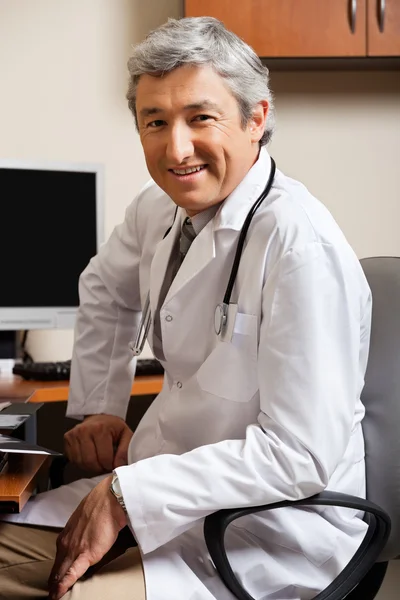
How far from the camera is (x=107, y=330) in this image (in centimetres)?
162

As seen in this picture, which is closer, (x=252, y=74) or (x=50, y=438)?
(x=252, y=74)

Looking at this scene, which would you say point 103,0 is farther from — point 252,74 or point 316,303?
point 316,303

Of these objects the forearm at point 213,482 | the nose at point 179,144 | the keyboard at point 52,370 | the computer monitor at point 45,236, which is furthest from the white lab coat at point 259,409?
the computer monitor at point 45,236

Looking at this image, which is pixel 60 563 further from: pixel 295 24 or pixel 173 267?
pixel 295 24

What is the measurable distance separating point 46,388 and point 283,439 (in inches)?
36.0

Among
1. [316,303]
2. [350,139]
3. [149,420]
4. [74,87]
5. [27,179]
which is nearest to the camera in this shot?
[316,303]

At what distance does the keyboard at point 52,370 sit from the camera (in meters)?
1.98

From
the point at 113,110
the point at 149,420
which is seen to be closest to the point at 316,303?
the point at 149,420

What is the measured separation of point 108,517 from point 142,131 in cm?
59

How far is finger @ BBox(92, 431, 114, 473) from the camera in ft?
4.98

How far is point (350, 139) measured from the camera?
8.65 ft

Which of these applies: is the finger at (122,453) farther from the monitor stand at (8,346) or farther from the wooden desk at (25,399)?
the monitor stand at (8,346)

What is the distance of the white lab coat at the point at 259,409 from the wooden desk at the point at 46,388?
473 mm

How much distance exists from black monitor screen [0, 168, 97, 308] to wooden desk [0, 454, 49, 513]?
0.94 metres
